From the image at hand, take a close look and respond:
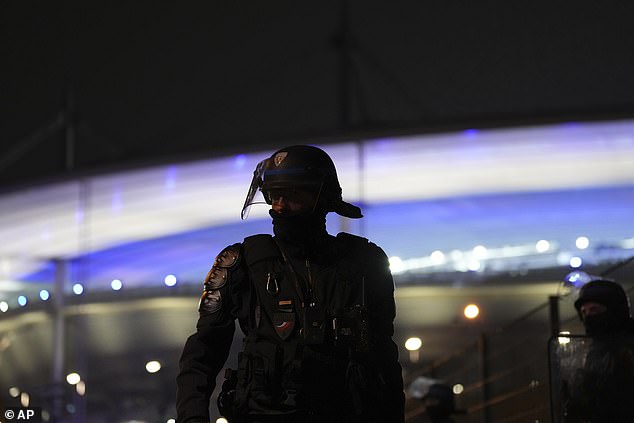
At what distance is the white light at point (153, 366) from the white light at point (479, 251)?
4.26m

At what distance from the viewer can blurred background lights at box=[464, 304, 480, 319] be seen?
14047 mm

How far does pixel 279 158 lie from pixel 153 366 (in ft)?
37.2

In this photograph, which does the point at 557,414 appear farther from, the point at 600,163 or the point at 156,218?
the point at 156,218

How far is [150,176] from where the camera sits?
15.0 meters

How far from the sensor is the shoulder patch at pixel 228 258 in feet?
13.2

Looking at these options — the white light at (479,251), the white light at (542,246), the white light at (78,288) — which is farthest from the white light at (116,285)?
the white light at (542,246)

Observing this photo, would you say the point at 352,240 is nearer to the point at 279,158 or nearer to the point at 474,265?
the point at 279,158

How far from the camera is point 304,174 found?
4043 millimetres

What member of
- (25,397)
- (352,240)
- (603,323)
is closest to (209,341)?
(352,240)

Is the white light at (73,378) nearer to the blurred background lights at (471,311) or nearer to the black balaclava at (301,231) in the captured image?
the blurred background lights at (471,311)

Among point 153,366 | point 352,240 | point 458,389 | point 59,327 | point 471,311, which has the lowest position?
point 458,389

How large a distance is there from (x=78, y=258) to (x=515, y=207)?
6185 millimetres

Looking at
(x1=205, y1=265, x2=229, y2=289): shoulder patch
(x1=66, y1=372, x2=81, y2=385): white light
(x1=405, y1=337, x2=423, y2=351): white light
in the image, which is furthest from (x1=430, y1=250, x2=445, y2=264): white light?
(x1=205, y1=265, x2=229, y2=289): shoulder patch

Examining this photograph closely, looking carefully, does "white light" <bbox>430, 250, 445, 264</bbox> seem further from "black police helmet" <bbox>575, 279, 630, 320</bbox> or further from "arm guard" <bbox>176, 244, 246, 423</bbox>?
"arm guard" <bbox>176, 244, 246, 423</bbox>
